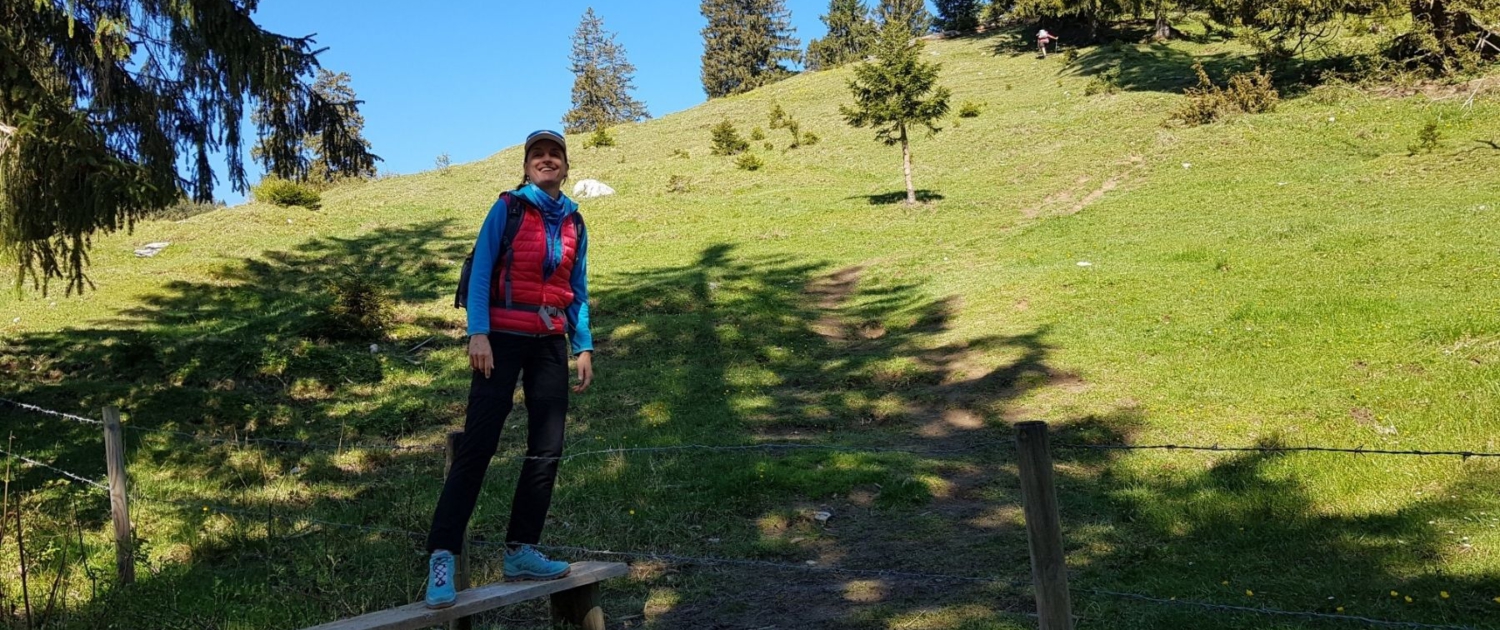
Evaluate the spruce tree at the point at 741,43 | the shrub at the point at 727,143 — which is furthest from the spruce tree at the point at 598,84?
the shrub at the point at 727,143

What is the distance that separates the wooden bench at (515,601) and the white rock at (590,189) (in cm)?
2901

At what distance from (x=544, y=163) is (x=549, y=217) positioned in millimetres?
271

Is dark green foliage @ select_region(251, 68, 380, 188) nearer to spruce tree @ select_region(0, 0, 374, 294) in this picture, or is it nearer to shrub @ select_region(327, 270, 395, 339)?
spruce tree @ select_region(0, 0, 374, 294)

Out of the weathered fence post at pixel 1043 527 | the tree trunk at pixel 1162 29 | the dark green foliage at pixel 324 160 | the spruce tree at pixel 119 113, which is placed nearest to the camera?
the weathered fence post at pixel 1043 527

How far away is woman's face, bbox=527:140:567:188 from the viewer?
15.5 ft

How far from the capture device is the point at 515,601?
473 cm

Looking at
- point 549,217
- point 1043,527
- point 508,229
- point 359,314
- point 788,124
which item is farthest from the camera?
point 788,124

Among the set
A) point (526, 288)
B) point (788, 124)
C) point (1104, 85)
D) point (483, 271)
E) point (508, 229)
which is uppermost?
point (788, 124)

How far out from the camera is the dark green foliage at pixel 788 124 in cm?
4124

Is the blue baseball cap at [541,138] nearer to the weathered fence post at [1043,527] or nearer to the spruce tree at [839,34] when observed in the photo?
the weathered fence post at [1043,527]

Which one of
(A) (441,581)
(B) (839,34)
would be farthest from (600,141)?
(B) (839,34)

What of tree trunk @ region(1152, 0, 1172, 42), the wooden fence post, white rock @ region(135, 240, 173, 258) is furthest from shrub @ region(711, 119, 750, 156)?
the wooden fence post

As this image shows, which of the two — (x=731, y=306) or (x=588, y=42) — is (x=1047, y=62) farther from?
(x=588, y=42)

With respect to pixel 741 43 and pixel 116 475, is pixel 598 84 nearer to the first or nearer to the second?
pixel 741 43
